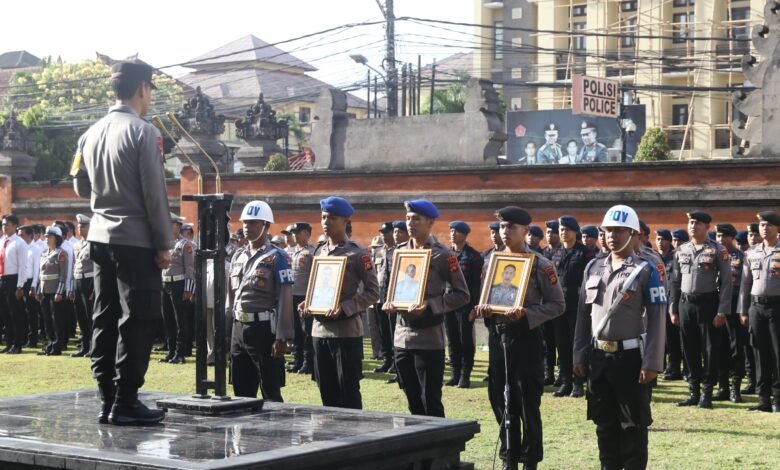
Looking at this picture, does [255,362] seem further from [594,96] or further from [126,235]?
[594,96]

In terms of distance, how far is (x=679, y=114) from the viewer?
5803 cm

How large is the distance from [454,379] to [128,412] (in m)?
8.20

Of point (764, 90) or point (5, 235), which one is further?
point (5, 235)

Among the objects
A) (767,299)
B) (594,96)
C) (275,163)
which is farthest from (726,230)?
(594,96)

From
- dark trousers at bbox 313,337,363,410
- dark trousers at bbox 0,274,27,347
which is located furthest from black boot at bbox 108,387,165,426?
dark trousers at bbox 0,274,27,347

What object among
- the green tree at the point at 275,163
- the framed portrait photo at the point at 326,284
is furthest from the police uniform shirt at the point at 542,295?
the green tree at the point at 275,163

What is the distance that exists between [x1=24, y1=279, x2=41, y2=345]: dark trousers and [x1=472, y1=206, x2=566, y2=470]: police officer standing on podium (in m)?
13.2

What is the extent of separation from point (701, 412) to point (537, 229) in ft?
10.8

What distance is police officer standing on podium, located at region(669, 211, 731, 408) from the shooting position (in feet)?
41.7

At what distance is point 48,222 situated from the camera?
26.4 m

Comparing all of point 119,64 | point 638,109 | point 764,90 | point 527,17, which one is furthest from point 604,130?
point 119,64

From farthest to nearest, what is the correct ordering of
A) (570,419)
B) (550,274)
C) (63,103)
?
(63,103)
(570,419)
(550,274)

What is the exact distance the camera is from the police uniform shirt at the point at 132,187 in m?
6.56

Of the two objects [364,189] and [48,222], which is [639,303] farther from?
[48,222]
